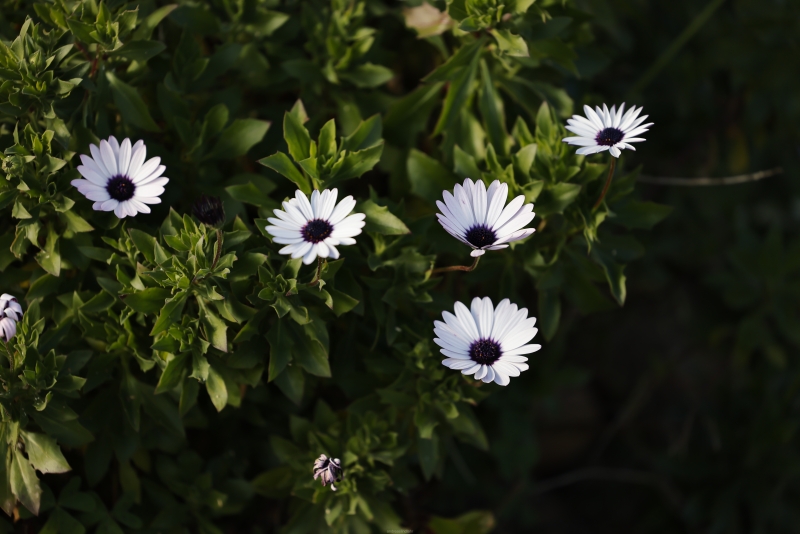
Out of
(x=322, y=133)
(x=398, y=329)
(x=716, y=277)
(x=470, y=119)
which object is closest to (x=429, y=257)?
(x=398, y=329)

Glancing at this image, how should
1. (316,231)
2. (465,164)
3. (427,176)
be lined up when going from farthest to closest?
(427,176) → (465,164) → (316,231)

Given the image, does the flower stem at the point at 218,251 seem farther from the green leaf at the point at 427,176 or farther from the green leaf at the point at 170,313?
the green leaf at the point at 427,176

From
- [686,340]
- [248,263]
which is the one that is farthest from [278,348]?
[686,340]

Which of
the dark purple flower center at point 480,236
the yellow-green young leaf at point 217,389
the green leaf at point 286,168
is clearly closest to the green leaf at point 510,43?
the dark purple flower center at point 480,236

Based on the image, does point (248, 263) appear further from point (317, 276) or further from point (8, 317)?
point (8, 317)

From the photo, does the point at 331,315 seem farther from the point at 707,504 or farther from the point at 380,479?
the point at 707,504
